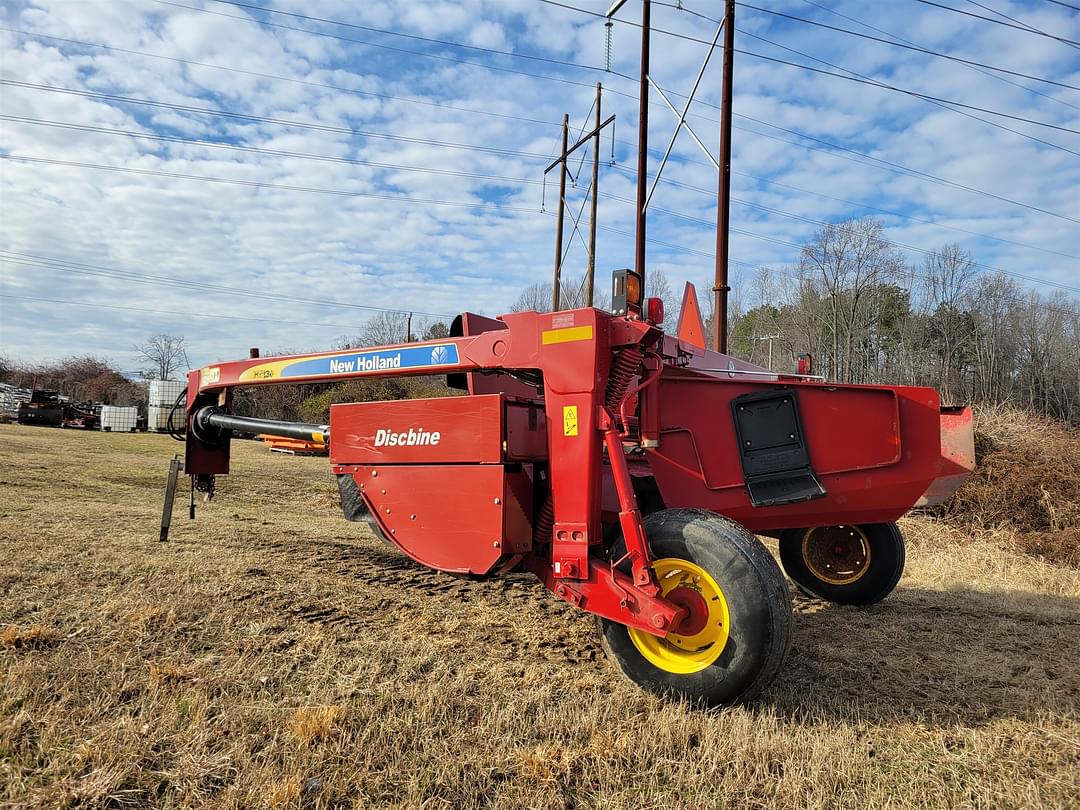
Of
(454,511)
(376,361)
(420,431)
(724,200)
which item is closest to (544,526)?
(454,511)

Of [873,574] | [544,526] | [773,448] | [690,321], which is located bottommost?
[873,574]

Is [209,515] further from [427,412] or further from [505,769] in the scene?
[505,769]

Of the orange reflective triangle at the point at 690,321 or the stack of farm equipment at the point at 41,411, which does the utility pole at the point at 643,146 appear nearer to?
the orange reflective triangle at the point at 690,321

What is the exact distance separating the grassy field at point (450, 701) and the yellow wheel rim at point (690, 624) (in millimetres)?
212

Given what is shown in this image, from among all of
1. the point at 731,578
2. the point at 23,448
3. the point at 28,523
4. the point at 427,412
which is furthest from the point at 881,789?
the point at 23,448

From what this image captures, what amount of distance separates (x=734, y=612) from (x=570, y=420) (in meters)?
1.22

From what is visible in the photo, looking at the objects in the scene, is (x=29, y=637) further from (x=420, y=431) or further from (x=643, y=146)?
(x=643, y=146)

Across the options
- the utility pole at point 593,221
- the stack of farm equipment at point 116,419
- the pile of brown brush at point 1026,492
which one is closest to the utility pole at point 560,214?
the utility pole at point 593,221

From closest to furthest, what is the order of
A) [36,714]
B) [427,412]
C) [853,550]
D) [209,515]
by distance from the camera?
[36,714] < [427,412] < [853,550] < [209,515]

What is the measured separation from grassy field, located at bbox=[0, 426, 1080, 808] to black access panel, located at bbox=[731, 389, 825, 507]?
3.30 feet

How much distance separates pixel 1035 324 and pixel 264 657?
44874 mm

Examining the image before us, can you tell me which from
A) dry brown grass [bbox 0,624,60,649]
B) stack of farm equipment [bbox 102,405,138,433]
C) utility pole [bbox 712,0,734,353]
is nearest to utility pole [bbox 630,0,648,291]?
utility pole [bbox 712,0,734,353]

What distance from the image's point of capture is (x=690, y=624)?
10.8ft

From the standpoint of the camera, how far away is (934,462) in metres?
3.82
